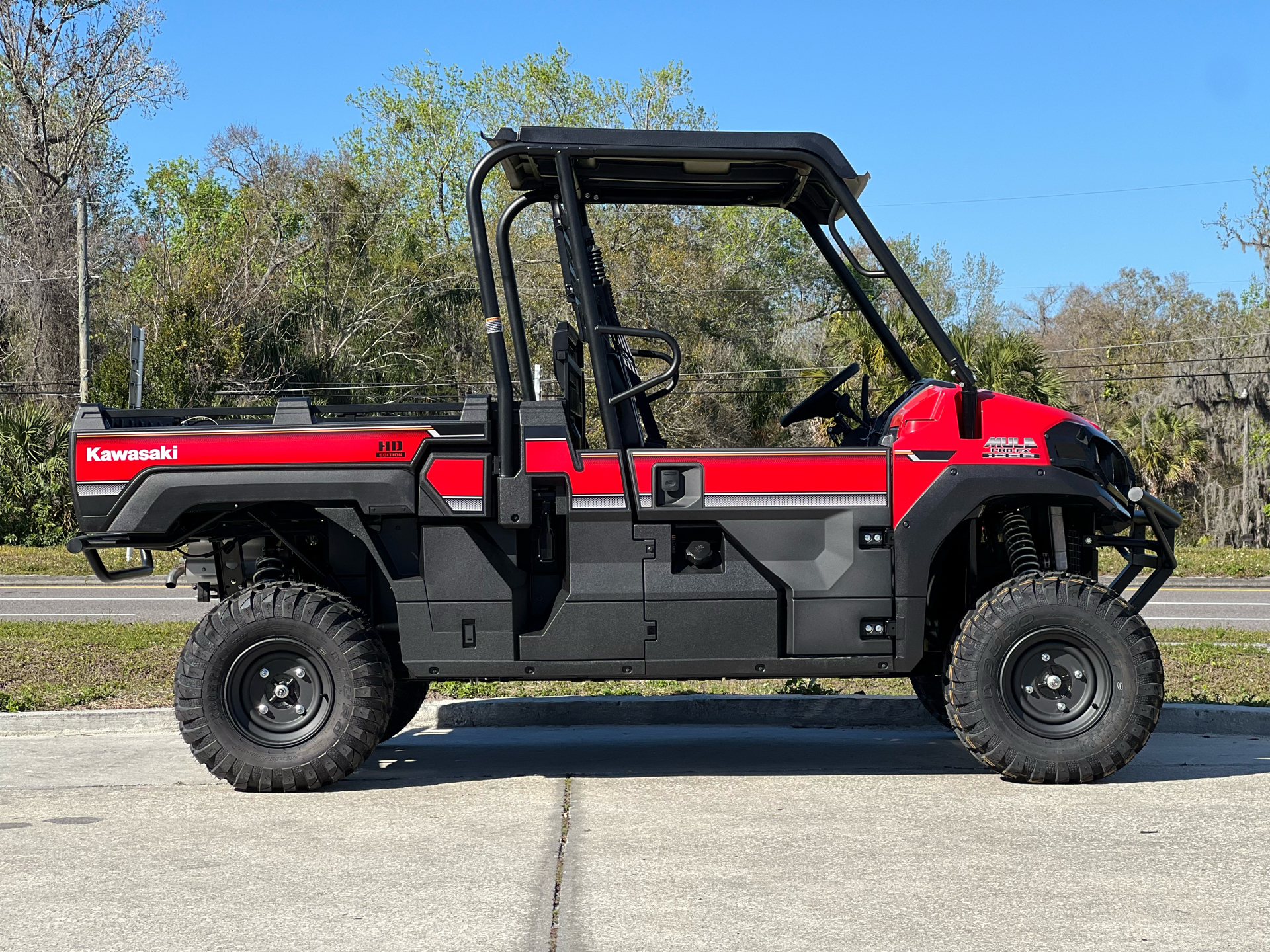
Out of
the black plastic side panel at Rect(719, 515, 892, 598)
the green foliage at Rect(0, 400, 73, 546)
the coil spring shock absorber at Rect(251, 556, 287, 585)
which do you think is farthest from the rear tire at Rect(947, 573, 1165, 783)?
the green foliage at Rect(0, 400, 73, 546)

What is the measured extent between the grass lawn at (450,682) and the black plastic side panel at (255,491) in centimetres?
202

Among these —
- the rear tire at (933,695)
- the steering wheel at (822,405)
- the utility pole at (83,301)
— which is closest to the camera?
the steering wheel at (822,405)

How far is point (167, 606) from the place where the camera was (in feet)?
48.2

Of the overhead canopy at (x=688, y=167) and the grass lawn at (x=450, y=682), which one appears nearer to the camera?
the overhead canopy at (x=688, y=167)

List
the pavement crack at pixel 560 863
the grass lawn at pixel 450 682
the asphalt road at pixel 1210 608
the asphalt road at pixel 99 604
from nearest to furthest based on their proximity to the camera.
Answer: the pavement crack at pixel 560 863 < the grass lawn at pixel 450 682 < the asphalt road at pixel 1210 608 < the asphalt road at pixel 99 604

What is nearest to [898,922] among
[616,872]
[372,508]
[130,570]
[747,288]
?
[616,872]

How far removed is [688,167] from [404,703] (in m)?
3.01

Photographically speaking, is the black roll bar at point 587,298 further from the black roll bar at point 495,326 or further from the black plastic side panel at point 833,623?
the black plastic side panel at point 833,623

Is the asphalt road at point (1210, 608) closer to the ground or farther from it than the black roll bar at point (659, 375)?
closer to the ground

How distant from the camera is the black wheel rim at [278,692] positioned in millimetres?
5688

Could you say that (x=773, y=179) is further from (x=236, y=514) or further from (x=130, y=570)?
(x=130, y=570)

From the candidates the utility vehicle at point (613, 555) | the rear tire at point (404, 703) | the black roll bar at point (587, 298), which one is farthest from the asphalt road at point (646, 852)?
the black roll bar at point (587, 298)

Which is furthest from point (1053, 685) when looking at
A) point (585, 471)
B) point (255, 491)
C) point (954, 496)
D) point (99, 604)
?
point (99, 604)

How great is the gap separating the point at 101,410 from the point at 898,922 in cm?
389
